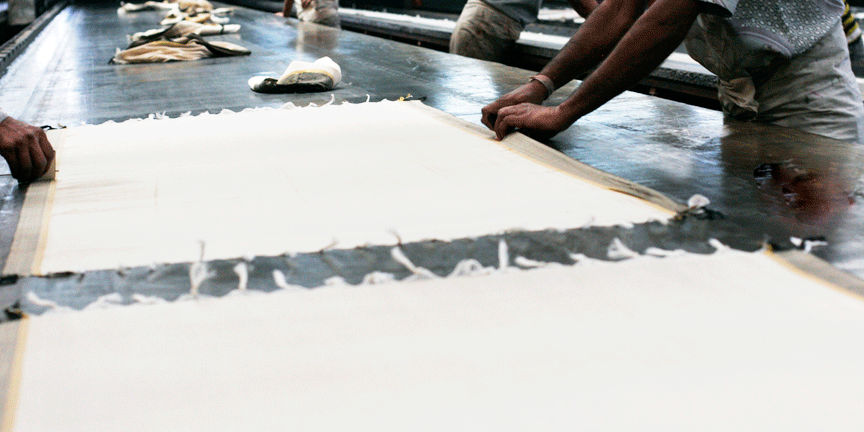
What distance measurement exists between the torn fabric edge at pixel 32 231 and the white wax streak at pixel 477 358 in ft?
0.57

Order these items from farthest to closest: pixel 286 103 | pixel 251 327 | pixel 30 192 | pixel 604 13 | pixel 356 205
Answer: pixel 286 103, pixel 604 13, pixel 30 192, pixel 356 205, pixel 251 327

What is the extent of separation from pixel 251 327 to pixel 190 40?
9.28ft

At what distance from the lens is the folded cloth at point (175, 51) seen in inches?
119

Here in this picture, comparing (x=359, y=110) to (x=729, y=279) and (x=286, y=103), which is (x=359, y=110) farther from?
(x=729, y=279)

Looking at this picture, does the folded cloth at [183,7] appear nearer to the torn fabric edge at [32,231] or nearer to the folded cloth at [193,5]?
the folded cloth at [193,5]

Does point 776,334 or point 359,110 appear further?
point 359,110

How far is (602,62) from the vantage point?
1457mm

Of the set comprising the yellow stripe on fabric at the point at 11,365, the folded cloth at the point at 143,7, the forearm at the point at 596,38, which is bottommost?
the folded cloth at the point at 143,7

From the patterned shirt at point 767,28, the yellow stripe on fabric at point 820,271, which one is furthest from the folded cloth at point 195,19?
the yellow stripe on fabric at point 820,271

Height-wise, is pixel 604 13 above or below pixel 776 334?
above

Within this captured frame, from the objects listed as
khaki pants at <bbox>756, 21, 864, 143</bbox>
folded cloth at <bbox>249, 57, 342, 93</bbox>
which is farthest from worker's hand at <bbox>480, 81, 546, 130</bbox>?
folded cloth at <bbox>249, 57, 342, 93</bbox>

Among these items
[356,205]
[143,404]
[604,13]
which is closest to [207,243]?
[356,205]

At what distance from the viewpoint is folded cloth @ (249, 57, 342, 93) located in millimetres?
2170

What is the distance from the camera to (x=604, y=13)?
1739mm
